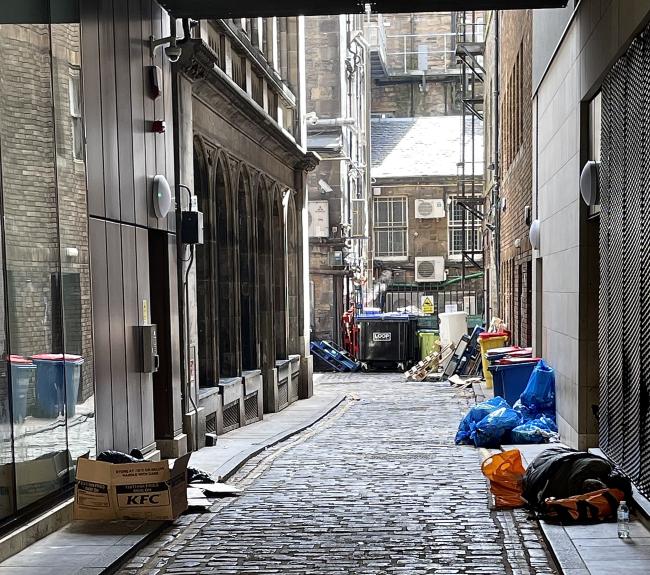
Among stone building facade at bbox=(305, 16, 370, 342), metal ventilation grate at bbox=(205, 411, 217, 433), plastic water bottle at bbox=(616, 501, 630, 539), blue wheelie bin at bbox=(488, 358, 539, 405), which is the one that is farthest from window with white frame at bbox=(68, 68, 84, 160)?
stone building facade at bbox=(305, 16, 370, 342)

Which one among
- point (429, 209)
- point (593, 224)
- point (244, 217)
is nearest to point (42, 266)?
point (593, 224)

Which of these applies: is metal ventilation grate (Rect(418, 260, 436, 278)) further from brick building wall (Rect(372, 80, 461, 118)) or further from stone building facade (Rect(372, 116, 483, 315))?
brick building wall (Rect(372, 80, 461, 118))

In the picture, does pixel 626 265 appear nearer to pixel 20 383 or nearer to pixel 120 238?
pixel 120 238

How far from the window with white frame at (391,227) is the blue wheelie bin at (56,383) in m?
43.5

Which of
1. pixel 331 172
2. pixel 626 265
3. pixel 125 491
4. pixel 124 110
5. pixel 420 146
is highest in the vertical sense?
pixel 420 146

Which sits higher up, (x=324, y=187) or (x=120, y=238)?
(x=324, y=187)

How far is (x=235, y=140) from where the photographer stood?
55.4 ft

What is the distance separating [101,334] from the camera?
32.1 ft

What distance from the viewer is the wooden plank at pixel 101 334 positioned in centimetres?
956

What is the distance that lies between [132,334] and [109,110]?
94.3 inches

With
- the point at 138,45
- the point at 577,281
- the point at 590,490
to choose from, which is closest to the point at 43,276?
the point at 138,45

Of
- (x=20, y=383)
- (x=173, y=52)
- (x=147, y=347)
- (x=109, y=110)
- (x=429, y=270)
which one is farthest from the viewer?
(x=429, y=270)

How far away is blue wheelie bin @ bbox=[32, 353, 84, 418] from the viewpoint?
8.23 metres

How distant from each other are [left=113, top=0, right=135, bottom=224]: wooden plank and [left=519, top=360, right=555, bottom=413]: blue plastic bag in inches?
255
